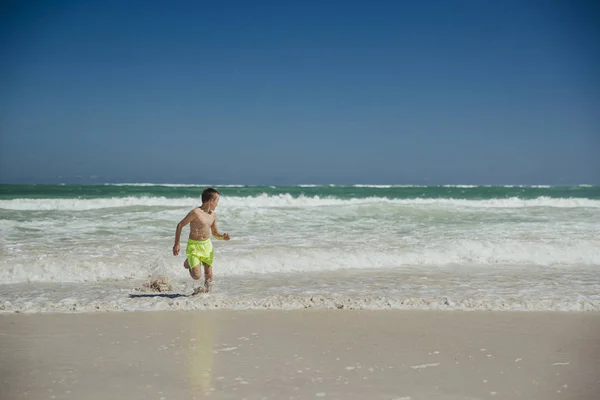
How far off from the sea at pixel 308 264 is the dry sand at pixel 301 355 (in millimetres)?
554

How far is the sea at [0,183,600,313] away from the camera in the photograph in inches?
242

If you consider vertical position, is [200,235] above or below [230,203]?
above

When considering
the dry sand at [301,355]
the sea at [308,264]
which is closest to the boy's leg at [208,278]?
the sea at [308,264]

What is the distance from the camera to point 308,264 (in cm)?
918

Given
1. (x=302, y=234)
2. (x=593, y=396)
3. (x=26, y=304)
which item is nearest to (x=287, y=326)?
(x=593, y=396)

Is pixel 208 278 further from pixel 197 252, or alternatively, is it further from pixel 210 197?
pixel 210 197

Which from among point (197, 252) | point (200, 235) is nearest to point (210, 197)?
point (200, 235)

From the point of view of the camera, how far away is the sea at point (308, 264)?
6.14 metres

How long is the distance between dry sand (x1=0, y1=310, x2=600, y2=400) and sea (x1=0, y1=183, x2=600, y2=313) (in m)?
0.55

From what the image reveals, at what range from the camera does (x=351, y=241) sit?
37.3 ft

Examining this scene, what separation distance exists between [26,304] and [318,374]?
420 cm

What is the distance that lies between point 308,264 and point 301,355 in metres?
5.15

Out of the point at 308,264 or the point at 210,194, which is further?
the point at 308,264

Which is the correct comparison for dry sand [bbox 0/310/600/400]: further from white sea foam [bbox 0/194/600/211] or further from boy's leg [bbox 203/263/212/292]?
white sea foam [bbox 0/194/600/211]
